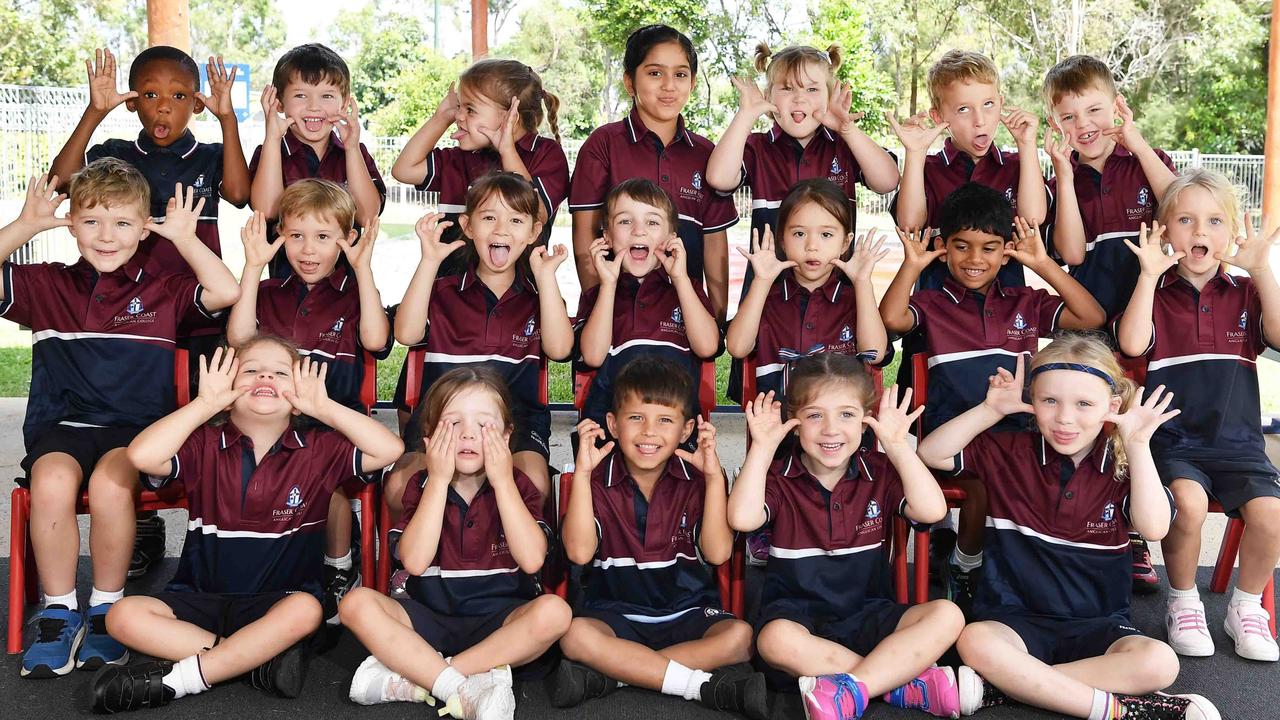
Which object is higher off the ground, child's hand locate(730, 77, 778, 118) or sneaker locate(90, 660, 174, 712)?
child's hand locate(730, 77, 778, 118)

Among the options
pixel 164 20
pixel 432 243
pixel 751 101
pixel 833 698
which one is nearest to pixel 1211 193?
pixel 751 101

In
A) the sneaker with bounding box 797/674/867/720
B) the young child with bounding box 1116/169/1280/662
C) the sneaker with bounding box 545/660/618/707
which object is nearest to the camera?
the sneaker with bounding box 797/674/867/720

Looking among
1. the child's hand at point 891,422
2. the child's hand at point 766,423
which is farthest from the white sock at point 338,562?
the child's hand at point 891,422

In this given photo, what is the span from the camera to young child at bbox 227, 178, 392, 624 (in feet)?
10.5

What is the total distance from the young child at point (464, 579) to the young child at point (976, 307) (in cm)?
121

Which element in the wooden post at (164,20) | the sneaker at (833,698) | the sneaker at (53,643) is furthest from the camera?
the wooden post at (164,20)

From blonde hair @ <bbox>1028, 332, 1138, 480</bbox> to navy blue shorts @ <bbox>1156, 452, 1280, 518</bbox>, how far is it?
0.24 meters

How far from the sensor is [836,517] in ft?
9.07

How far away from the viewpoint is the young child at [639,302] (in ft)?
10.5

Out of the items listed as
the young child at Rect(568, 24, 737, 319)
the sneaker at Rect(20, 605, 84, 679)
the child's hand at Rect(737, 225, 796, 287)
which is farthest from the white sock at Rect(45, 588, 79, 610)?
the child's hand at Rect(737, 225, 796, 287)

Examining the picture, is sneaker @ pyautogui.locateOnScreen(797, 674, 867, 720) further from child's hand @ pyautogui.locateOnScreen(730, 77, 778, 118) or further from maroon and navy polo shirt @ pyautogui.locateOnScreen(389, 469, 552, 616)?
child's hand @ pyautogui.locateOnScreen(730, 77, 778, 118)

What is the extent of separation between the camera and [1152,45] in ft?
75.7

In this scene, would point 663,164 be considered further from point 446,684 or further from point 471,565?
point 446,684

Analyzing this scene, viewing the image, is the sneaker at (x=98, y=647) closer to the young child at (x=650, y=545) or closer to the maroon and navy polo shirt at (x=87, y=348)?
the maroon and navy polo shirt at (x=87, y=348)
